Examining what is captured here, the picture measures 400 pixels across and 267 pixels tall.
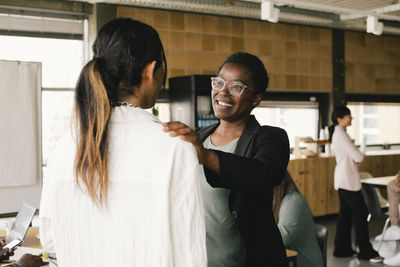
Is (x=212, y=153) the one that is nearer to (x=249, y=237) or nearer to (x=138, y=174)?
(x=138, y=174)

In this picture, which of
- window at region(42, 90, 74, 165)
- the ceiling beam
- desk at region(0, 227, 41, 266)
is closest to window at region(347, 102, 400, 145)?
the ceiling beam

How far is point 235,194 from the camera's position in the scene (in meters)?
1.57

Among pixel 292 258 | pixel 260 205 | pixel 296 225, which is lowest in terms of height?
pixel 292 258

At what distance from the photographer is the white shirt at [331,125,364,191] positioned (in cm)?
543

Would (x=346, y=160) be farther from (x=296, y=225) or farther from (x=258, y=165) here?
(x=258, y=165)

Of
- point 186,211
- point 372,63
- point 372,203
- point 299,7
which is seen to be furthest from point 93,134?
point 372,63

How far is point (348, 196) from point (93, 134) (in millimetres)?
4796

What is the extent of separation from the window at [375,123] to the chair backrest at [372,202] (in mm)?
2827

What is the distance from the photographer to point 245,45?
6.96 m

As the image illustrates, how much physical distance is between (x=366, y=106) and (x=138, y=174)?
8.02 meters

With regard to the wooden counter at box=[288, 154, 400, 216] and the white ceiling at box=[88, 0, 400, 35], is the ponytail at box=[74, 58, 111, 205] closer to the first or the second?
the white ceiling at box=[88, 0, 400, 35]

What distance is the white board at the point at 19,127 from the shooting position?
4.49m

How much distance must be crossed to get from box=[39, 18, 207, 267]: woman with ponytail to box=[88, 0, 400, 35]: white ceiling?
457cm

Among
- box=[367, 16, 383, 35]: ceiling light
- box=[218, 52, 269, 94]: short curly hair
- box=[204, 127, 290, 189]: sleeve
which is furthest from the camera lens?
box=[367, 16, 383, 35]: ceiling light
